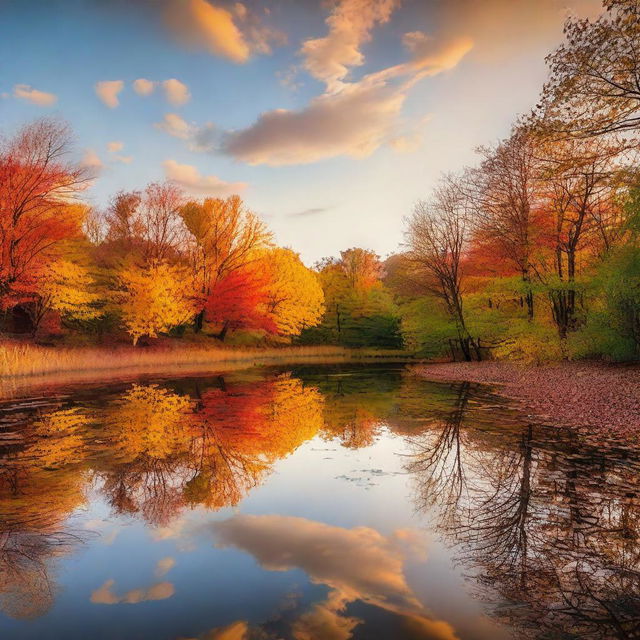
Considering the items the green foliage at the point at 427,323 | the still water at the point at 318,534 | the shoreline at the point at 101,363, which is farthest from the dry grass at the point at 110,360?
the still water at the point at 318,534

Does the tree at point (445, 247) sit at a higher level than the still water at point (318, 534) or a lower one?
higher

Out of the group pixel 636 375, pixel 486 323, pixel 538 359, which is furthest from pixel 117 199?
pixel 636 375

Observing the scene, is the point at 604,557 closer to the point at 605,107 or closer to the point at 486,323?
the point at 605,107

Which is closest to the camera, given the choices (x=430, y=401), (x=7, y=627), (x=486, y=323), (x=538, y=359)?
(x=7, y=627)

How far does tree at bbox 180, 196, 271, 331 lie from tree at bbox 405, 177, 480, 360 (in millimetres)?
16238

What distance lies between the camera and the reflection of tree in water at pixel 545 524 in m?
3.71

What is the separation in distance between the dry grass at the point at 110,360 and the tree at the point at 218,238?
22.9 feet

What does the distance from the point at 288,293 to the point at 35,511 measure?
40.0 m

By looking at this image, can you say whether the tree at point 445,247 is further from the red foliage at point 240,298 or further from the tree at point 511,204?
the red foliage at point 240,298

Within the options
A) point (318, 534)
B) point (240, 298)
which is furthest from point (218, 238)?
point (318, 534)

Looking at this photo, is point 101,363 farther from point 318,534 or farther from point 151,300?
point 318,534

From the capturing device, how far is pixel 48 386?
Answer: 2016 centimetres

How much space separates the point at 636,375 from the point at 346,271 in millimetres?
52962

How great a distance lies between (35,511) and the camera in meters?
6.02
